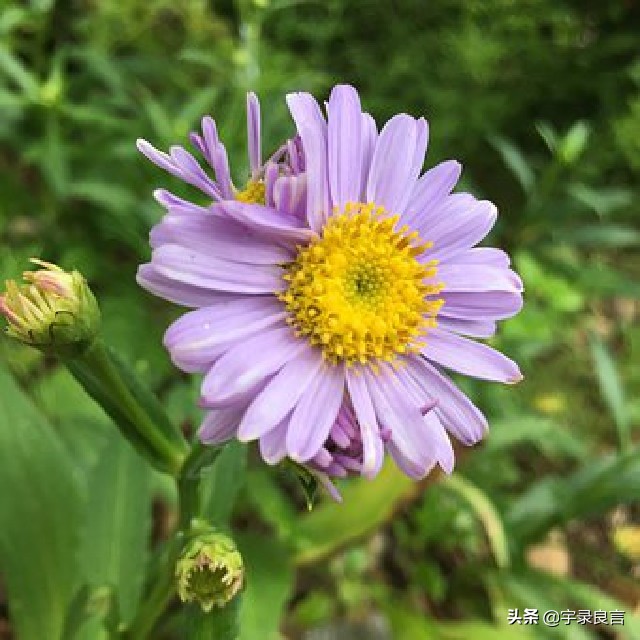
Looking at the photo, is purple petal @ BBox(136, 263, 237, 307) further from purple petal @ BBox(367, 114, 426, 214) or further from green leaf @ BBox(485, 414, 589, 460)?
green leaf @ BBox(485, 414, 589, 460)

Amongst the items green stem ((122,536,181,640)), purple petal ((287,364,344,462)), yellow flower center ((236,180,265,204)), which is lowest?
green stem ((122,536,181,640))

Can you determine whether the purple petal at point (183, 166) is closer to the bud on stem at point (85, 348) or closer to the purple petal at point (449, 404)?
the bud on stem at point (85, 348)

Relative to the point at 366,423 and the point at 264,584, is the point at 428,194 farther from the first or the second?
the point at 264,584

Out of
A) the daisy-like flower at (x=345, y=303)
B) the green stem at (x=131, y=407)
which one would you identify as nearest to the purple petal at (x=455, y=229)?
the daisy-like flower at (x=345, y=303)

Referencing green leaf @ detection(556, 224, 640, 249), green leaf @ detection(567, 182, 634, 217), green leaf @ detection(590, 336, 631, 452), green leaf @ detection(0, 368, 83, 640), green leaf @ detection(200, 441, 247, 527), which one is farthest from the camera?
green leaf @ detection(556, 224, 640, 249)

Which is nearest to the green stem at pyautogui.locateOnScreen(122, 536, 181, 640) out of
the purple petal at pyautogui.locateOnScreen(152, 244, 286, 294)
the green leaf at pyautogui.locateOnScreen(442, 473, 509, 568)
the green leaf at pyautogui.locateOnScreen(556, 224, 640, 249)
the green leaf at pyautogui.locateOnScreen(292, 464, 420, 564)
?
the purple petal at pyautogui.locateOnScreen(152, 244, 286, 294)


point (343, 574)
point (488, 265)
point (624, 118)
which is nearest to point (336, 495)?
point (488, 265)
